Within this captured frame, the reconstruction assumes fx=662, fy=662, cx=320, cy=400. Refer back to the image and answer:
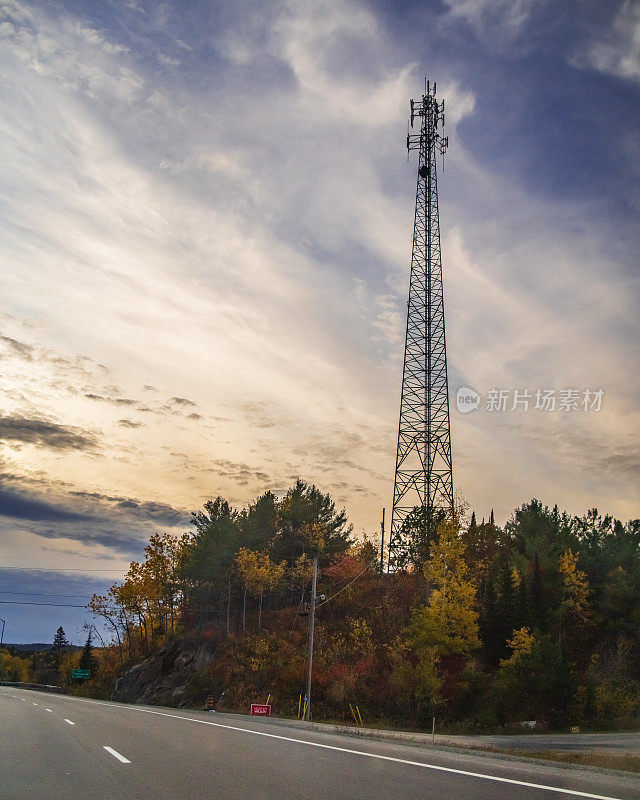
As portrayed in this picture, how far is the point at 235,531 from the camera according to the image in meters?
73.5

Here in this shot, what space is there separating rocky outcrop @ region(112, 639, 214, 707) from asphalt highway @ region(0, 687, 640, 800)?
163ft

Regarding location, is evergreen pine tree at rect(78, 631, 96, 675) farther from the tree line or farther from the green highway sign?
the tree line

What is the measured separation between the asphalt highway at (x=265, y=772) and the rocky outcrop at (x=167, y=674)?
4961cm

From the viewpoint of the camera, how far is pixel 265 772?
10.6m

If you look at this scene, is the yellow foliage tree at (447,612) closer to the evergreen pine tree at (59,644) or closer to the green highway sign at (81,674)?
the green highway sign at (81,674)

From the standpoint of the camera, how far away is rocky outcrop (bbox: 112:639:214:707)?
6316 cm

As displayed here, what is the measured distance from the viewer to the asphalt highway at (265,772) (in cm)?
Result: 887

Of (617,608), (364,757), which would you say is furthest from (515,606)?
(364,757)

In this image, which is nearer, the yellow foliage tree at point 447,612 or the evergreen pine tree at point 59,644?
the yellow foliage tree at point 447,612

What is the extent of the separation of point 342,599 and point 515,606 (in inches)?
830

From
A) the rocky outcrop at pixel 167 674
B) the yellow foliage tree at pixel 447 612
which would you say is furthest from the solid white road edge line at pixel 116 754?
the rocky outcrop at pixel 167 674

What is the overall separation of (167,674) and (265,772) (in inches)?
2420

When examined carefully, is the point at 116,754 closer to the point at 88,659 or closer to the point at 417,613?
the point at 417,613

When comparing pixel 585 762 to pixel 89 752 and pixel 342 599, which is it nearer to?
pixel 89 752
